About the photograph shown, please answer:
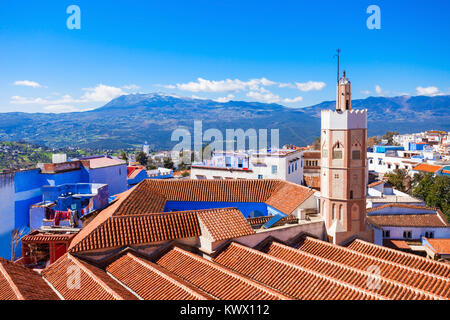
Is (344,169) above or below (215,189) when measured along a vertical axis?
above

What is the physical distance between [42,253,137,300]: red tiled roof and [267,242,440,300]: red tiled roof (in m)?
5.88

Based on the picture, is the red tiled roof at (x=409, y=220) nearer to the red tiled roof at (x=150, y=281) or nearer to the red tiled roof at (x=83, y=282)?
the red tiled roof at (x=150, y=281)

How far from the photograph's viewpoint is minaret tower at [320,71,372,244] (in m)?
16.3

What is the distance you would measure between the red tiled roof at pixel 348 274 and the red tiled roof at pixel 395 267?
1.56ft

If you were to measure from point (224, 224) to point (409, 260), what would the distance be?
7.02 meters

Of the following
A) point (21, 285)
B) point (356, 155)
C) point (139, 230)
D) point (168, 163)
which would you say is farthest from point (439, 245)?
point (168, 163)

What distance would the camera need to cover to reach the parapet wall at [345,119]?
16109 mm

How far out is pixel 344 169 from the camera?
1634 cm

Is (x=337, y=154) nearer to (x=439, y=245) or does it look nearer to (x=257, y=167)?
(x=439, y=245)

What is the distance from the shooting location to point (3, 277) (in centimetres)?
1051

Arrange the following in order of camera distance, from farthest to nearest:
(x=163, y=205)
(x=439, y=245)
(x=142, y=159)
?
1. (x=142, y=159)
2. (x=439, y=245)
3. (x=163, y=205)

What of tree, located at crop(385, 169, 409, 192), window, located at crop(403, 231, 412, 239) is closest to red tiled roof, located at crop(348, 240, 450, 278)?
window, located at crop(403, 231, 412, 239)

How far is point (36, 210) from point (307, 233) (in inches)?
571

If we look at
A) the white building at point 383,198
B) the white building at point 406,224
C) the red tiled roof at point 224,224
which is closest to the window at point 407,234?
the white building at point 406,224
